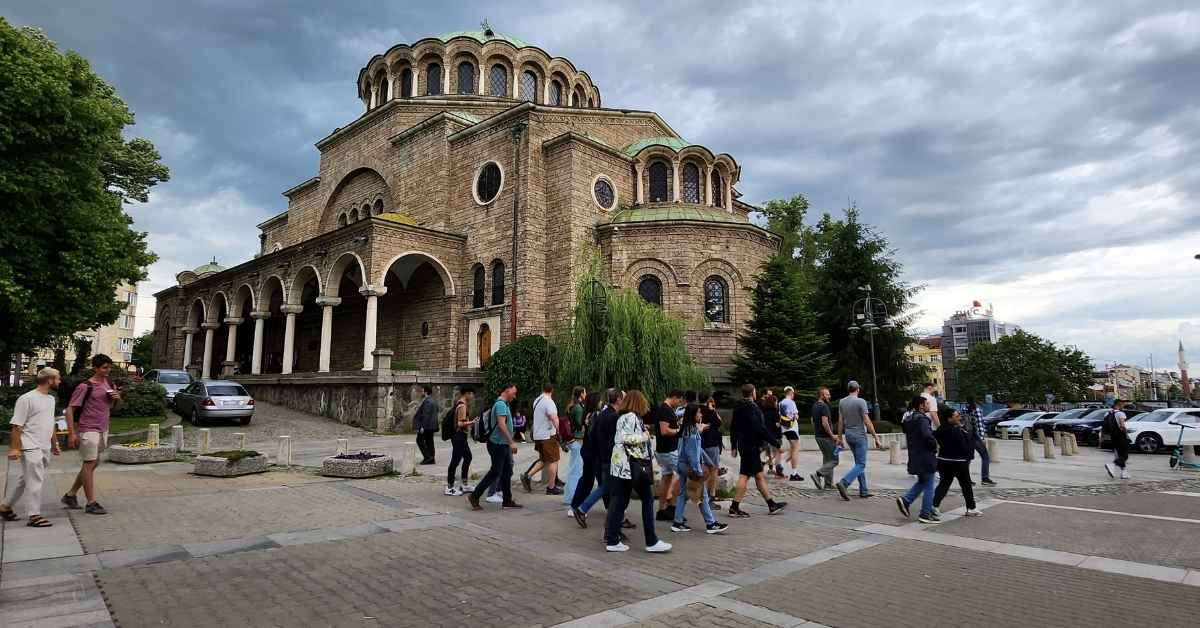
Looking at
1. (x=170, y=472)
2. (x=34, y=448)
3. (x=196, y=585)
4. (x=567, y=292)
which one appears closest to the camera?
(x=196, y=585)

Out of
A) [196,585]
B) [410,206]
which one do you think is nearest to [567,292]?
[410,206]

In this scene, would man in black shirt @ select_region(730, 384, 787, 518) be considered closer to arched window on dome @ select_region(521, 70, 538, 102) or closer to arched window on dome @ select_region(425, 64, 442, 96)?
arched window on dome @ select_region(521, 70, 538, 102)

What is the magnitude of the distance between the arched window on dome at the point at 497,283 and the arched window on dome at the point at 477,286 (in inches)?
26.3

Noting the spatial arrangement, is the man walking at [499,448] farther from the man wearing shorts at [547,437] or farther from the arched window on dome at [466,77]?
the arched window on dome at [466,77]

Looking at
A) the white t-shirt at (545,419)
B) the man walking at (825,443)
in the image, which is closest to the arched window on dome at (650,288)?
the man walking at (825,443)

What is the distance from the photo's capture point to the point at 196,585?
4980mm

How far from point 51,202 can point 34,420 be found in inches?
612

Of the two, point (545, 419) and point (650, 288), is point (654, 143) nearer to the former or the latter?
point (650, 288)

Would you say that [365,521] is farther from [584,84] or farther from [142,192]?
[584,84]

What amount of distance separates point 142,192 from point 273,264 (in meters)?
5.73

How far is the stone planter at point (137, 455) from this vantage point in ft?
41.9

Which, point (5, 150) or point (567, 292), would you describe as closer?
point (5, 150)

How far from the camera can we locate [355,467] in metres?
10.8

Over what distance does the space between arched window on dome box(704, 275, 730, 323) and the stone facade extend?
0.05m
